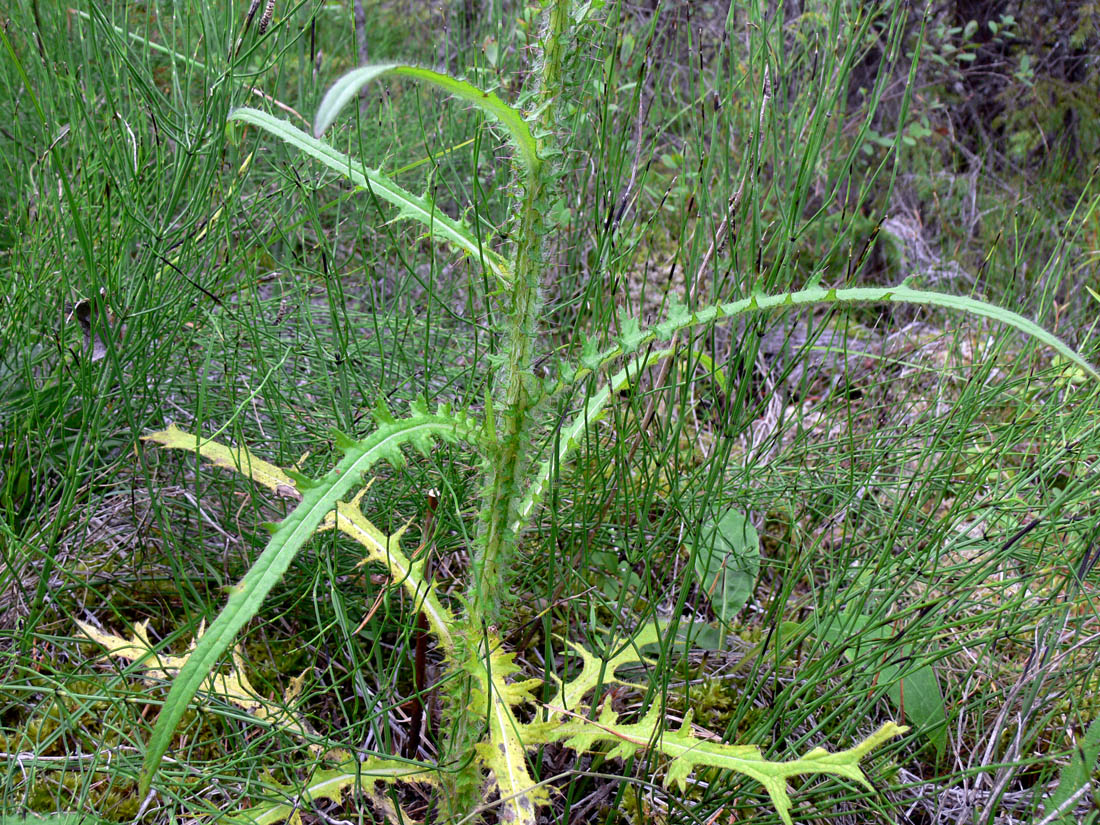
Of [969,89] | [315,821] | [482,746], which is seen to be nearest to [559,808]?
[482,746]

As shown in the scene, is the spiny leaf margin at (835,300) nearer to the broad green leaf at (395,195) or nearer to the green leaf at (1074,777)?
the broad green leaf at (395,195)

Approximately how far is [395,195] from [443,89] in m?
0.32

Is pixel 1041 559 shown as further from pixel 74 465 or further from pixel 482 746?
pixel 74 465

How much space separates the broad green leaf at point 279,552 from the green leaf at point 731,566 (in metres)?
0.74

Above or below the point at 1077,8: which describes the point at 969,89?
below

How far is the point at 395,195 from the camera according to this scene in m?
1.25

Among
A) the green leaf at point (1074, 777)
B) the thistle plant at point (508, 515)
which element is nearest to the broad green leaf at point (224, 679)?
the thistle plant at point (508, 515)

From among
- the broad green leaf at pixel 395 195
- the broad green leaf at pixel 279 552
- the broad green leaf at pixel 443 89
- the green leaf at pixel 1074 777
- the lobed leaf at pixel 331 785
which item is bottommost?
the lobed leaf at pixel 331 785

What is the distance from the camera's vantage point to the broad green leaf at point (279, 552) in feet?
2.44

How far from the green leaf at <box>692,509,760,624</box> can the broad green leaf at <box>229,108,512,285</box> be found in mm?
786

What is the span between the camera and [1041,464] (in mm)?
1576

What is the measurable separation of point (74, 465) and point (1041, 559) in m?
1.81

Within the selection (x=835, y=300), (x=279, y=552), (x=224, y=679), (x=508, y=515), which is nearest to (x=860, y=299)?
(x=835, y=300)

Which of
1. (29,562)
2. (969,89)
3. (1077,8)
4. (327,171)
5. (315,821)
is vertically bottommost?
(315,821)
